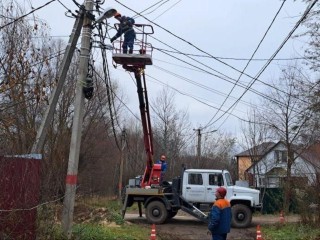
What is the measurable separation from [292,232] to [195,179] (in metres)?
5.42

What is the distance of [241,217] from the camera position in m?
21.3

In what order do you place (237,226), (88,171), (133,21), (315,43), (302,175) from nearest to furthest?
1. (315,43)
2. (133,21)
3. (302,175)
4. (237,226)
5. (88,171)

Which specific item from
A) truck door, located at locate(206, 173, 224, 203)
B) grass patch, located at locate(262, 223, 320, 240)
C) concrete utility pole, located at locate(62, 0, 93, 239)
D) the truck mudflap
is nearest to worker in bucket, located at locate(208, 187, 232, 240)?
concrete utility pole, located at locate(62, 0, 93, 239)

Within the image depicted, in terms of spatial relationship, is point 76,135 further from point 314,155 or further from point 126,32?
point 314,155

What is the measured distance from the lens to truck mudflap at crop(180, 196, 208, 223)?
21156 millimetres

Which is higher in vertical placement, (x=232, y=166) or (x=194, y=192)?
(x=232, y=166)

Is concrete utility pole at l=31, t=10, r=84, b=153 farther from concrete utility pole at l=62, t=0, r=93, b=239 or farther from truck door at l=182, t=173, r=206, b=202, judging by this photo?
truck door at l=182, t=173, r=206, b=202

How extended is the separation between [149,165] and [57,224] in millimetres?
10125

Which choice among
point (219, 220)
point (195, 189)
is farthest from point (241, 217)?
point (219, 220)

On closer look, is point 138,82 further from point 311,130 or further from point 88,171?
point 88,171

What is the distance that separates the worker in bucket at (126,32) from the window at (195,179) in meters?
7.72

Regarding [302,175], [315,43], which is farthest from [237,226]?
[315,43]

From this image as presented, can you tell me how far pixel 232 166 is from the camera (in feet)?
205

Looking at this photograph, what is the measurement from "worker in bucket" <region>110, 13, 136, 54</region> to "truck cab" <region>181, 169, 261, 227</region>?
7829 millimetres
